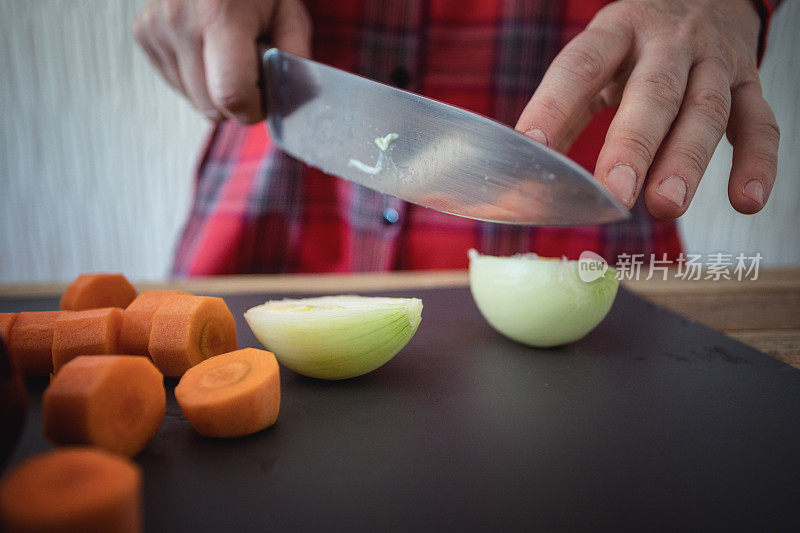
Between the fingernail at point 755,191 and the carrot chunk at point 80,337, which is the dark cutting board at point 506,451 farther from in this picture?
the fingernail at point 755,191

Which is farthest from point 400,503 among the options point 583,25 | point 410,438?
point 583,25

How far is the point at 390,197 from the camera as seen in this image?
134cm

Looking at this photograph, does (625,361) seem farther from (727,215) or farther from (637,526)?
(727,215)

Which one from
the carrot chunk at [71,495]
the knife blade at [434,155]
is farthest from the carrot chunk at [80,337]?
the knife blade at [434,155]

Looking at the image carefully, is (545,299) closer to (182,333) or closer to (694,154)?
(694,154)

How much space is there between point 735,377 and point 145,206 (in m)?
2.31

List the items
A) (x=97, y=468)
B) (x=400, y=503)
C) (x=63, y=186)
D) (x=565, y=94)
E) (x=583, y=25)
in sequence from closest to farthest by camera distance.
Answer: (x=97, y=468) < (x=400, y=503) < (x=565, y=94) < (x=583, y=25) < (x=63, y=186)

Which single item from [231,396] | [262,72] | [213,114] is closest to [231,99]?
[262,72]

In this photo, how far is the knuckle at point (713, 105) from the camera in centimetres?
66

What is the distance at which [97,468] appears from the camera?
32cm

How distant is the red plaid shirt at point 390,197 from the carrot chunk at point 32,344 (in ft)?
2.66

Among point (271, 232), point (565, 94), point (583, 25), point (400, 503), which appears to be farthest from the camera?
point (271, 232)

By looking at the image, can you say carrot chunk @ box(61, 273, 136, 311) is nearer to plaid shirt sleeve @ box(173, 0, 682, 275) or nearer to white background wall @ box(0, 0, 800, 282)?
plaid shirt sleeve @ box(173, 0, 682, 275)

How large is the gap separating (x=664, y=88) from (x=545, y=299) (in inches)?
12.3
